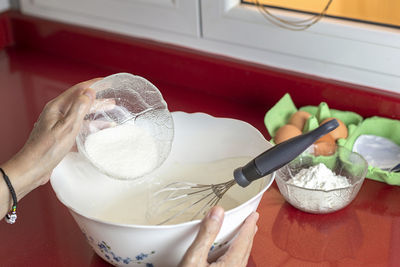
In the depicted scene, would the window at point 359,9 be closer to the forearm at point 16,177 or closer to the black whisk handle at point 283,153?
the black whisk handle at point 283,153

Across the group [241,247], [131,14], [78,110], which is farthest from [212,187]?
[131,14]

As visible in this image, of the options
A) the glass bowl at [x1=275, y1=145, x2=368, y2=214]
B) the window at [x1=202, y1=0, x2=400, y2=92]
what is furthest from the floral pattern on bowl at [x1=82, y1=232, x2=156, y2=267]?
the window at [x1=202, y1=0, x2=400, y2=92]

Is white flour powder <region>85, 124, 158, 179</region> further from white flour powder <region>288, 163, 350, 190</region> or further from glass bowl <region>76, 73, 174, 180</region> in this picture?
white flour powder <region>288, 163, 350, 190</region>

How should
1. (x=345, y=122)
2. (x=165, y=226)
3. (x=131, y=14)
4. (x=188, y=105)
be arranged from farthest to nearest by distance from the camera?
(x=131, y=14)
(x=188, y=105)
(x=345, y=122)
(x=165, y=226)

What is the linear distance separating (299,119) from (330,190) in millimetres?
239

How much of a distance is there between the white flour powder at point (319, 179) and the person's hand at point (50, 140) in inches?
14.9

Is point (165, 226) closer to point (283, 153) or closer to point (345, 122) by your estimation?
point (283, 153)

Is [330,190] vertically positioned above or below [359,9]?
below

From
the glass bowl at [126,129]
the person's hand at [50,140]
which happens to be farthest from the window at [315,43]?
the person's hand at [50,140]

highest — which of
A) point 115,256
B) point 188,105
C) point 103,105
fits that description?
point 103,105

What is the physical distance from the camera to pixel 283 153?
28.5 inches

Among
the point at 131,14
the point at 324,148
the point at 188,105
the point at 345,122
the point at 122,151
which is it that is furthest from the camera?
the point at 131,14

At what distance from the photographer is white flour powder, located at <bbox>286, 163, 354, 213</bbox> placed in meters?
0.91

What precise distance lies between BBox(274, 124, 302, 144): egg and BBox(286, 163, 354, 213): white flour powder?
10cm
